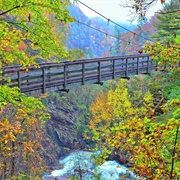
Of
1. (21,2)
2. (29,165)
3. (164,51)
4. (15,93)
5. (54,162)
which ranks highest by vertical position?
(21,2)

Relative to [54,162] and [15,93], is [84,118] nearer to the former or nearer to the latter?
[54,162]

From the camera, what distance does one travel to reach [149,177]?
10.7 ft

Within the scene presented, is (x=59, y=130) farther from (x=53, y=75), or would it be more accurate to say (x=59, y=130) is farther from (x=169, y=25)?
(x=53, y=75)

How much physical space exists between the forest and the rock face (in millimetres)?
82

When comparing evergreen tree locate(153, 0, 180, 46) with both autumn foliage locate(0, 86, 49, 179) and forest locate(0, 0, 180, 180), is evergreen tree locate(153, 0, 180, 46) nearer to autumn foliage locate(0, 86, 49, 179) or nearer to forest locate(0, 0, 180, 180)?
forest locate(0, 0, 180, 180)

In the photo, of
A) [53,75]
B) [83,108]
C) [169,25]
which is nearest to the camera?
[53,75]

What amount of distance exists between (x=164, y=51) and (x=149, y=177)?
2307mm

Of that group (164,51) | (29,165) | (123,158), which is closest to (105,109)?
(123,158)

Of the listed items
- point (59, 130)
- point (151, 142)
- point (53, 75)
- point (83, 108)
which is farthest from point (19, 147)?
point (83, 108)

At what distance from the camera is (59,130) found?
21094 mm

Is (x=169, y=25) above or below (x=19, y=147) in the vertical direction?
above

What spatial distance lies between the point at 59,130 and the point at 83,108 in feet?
18.1

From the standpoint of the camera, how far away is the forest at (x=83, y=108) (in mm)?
3674

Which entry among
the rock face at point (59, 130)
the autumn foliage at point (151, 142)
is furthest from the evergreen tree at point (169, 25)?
the rock face at point (59, 130)
